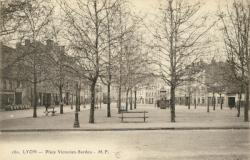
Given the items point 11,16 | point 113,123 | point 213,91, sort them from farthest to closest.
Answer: point 213,91, point 113,123, point 11,16

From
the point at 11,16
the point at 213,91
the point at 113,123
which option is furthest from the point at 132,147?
the point at 213,91

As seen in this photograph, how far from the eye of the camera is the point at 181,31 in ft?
91.6

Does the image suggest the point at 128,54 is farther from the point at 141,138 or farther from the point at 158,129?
the point at 141,138

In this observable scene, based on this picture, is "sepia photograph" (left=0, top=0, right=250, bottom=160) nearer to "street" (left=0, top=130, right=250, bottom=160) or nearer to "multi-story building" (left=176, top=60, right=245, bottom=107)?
"street" (left=0, top=130, right=250, bottom=160)

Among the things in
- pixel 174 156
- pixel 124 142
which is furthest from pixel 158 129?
pixel 174 156

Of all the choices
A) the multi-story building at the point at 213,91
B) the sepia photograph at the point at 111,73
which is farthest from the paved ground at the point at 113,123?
the multi-story building at the point at 213,91

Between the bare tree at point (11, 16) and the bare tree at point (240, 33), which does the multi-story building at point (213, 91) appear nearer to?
the bare tree at point (240, 33)

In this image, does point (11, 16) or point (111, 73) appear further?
point (111, 73)

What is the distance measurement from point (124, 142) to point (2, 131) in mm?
8302

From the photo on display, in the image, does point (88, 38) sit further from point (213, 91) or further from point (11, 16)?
point (213, 91)

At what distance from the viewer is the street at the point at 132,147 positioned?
1366 centimetres

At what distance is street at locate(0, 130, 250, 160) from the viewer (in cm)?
1366

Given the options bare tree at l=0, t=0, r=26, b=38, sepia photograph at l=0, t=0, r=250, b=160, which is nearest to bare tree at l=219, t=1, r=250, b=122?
sepia photograph at l=0, t=0, r=250, b=160

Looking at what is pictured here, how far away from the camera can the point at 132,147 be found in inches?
618
